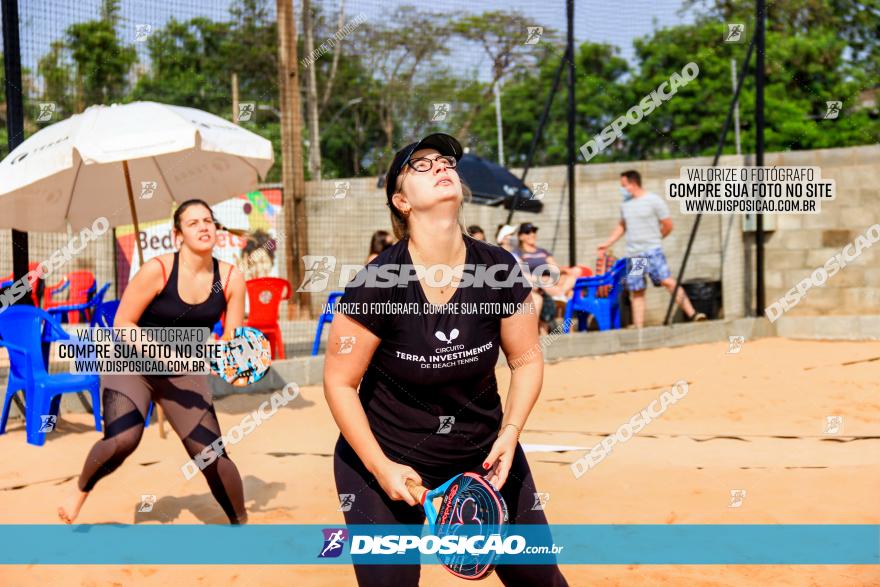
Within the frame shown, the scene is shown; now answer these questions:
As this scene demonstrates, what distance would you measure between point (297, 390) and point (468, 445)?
269 inches

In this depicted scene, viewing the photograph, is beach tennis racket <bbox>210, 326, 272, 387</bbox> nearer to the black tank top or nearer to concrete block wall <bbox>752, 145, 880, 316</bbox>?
the black tank top

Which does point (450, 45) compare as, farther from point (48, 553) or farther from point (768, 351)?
point (48, 553)

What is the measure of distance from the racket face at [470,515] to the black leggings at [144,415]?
102 inches

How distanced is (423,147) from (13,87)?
6540 millimetres

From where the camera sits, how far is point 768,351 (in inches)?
464

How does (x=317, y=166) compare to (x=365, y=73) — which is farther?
(x=365, y=73)

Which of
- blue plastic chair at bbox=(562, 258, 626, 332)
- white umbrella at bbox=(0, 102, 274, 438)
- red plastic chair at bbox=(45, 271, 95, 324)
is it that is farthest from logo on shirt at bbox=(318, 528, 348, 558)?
red plastic chair at bbox=(45, 271, 95, 324)

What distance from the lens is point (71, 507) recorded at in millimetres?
5457

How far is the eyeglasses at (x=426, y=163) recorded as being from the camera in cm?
316

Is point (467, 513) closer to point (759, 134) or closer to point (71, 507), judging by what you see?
point (71, 507)

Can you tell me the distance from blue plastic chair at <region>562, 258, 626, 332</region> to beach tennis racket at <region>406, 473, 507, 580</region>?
9418 millimetres

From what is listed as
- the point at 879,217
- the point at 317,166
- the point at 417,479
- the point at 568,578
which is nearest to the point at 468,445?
the point at 417,479

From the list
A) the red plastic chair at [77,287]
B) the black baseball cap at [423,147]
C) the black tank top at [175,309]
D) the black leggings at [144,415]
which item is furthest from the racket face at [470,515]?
the red plastic chair at [77,287]

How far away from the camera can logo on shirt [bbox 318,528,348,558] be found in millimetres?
4980
